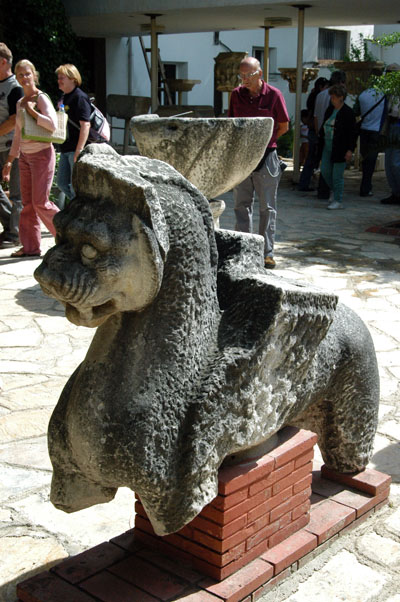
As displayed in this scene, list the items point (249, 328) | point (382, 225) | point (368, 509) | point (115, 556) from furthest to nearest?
point (382, 225), point (368, 509), point (115, 556), point (249, 328)

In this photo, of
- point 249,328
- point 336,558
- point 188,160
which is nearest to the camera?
point 249,328

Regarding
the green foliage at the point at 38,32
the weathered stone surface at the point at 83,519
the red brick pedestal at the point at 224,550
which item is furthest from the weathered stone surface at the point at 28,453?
the green foliage at the point at 38,32

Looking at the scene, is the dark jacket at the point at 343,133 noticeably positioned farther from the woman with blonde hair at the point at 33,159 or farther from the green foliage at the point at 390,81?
the woman with blonde hair at the point at 33,159

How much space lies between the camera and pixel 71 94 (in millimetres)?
6992

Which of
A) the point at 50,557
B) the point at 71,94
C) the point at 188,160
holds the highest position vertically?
the point at 71,94

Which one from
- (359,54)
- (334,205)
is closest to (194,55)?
(359,54)

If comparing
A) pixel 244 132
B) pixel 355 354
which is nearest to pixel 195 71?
pixel 244 132

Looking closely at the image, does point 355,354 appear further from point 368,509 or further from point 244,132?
point 244,132

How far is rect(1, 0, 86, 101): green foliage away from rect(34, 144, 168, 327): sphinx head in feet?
41.1

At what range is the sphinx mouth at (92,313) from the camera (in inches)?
75.2

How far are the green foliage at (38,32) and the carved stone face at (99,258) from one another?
41.1 ft

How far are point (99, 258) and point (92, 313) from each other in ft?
0.51

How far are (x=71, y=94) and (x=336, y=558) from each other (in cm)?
551

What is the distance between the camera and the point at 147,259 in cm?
185
